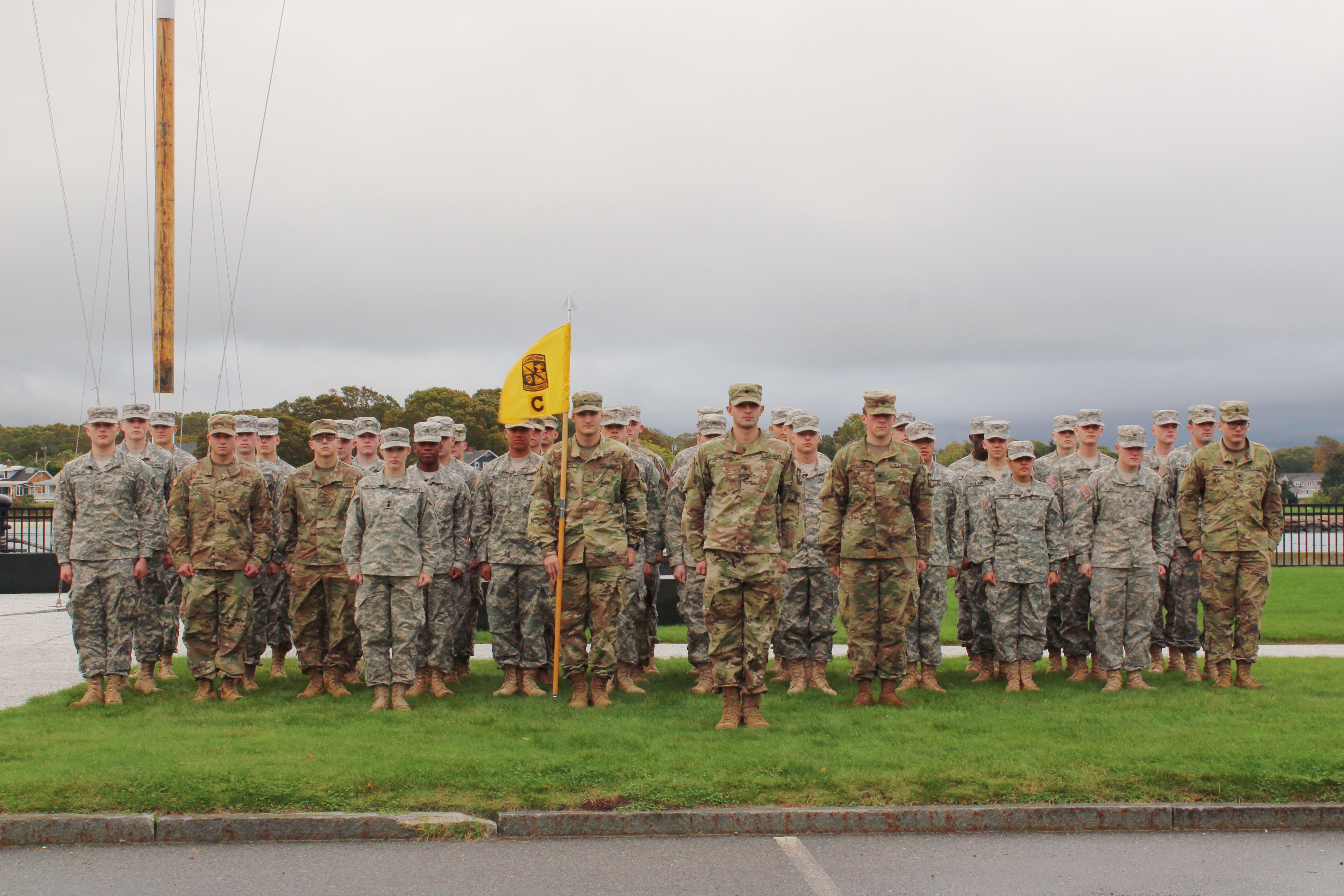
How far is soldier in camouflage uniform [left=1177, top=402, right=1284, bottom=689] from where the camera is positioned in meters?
9.52

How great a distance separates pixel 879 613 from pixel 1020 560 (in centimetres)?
172

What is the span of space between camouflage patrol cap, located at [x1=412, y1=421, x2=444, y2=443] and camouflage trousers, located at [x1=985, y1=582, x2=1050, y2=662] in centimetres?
519

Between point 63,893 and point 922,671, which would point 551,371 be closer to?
point 922,671

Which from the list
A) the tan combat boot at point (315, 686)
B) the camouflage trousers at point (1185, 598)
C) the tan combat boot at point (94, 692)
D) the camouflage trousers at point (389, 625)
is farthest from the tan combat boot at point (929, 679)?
the tan combat boot at point (94, 692)

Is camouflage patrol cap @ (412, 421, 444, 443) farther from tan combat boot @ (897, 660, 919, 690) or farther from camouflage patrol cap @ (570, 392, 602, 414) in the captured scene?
tan combat boot @ (897, 660, 919, 690)

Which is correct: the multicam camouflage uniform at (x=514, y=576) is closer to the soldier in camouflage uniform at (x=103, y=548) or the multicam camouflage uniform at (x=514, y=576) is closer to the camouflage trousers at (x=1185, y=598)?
the soldier in camouflage uniform at (x=103, y=548)

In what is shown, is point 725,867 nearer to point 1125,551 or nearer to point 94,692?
point 1125,551

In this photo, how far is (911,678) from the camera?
991 cm

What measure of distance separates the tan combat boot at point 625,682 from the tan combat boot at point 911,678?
2.33 metres

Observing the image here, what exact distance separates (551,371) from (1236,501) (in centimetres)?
629

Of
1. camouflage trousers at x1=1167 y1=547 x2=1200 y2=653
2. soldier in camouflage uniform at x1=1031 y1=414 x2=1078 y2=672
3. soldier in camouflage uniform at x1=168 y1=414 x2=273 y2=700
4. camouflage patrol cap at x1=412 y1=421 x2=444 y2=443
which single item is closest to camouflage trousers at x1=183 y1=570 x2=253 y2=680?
soldier in camouflage uniform at x1=168 y1=414 x2=273 y2=700

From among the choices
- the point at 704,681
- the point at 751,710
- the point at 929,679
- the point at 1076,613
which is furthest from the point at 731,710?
the point at 1076,613

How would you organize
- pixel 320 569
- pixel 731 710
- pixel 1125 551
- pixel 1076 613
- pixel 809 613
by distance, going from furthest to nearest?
pixel 1076 613 → pixel 809 613 → pixel 1125 551 → pixel 320 569 → pixel 731 710

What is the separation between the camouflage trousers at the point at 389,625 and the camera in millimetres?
8648
